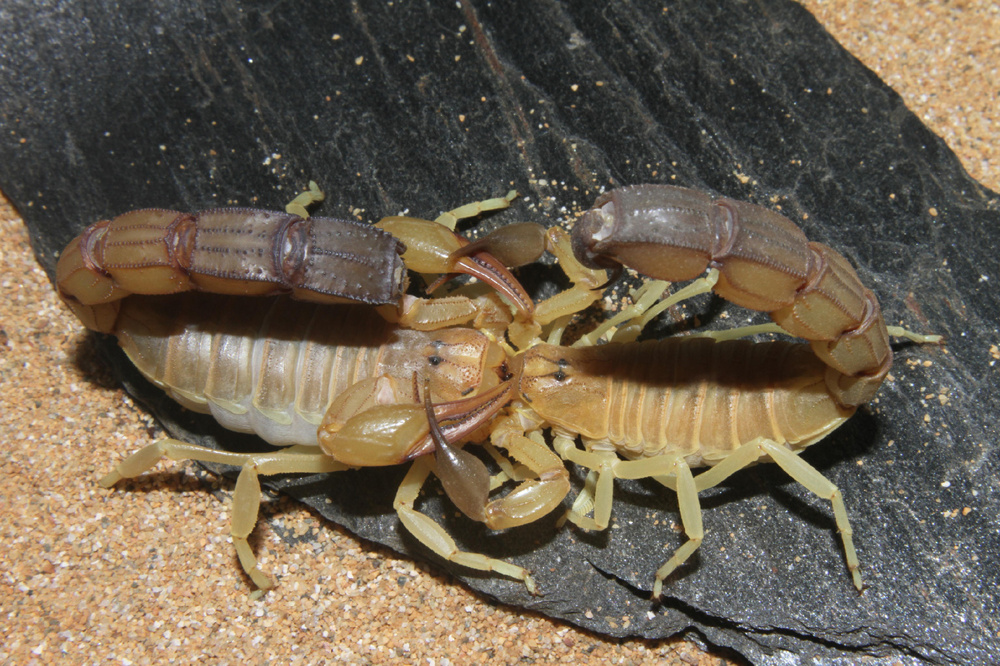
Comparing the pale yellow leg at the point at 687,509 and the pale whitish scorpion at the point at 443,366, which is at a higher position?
the pale whitish scorpion at the point at 443,366

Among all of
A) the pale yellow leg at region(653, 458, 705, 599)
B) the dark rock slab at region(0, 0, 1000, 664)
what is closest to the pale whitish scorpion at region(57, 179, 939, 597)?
the pale yellow leg at region(653, 458, 705, 599)

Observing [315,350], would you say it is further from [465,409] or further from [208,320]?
[465,409]

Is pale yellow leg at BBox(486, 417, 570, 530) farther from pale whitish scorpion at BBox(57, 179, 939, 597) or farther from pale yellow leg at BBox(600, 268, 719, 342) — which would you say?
pale yellow leg at BBox(600, 268, 719, 342)

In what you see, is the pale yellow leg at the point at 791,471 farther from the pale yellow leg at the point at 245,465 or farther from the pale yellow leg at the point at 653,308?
the pale yellow leg at the point at 245,465

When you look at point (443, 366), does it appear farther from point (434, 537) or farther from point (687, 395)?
point (687, 395)

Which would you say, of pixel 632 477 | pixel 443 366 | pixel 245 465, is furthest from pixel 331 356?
pixel 632 477

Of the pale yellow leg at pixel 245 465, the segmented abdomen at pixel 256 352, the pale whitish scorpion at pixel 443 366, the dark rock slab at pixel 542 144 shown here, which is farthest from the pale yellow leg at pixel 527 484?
the pale yellow leg at pixel 245 465
